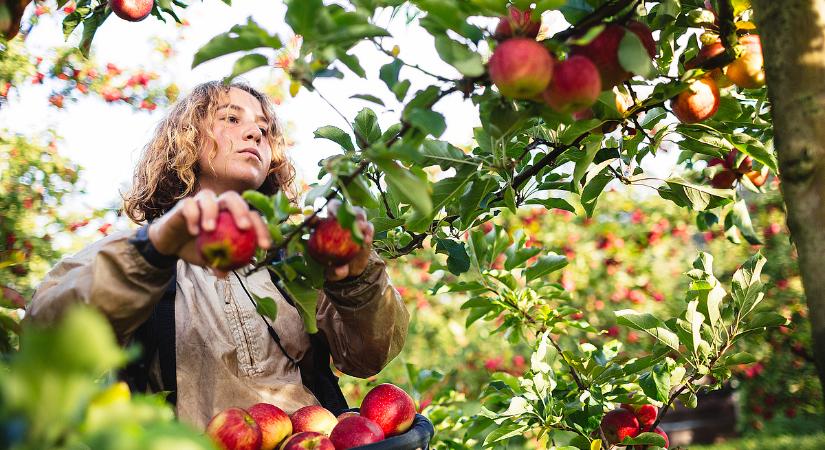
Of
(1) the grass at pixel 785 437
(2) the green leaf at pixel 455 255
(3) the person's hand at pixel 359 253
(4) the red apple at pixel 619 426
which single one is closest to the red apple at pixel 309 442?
(3) the person's hand at pixel 359 253

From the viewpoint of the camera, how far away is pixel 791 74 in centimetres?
83

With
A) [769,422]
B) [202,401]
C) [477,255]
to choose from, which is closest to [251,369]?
[202,401]

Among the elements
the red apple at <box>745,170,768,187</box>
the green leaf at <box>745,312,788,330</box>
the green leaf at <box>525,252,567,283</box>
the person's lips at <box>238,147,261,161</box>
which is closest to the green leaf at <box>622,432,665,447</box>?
the green leaf at <box>745,312,788,330</box>

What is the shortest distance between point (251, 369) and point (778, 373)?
16.8 feet

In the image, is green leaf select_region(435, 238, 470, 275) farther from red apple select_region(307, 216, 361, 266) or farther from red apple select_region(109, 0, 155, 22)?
red apple select_region(109, 0, 155, 22)

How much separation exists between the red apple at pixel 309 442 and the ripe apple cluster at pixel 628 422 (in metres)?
0.75

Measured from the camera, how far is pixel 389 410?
1265 mm

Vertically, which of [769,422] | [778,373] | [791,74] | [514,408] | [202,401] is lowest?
[769,422]

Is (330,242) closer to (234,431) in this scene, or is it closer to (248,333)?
(234,431)

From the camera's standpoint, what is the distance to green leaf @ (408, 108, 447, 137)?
0.86 m

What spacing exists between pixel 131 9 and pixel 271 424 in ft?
3.04

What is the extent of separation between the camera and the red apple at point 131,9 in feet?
4.78

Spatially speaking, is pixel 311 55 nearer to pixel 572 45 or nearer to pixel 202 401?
pixel 572 45

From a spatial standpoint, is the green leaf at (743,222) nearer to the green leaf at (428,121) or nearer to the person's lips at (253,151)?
the green leaf at (428,121)
